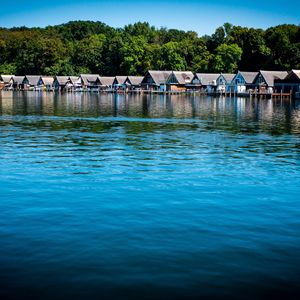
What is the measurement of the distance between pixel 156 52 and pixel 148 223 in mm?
120276

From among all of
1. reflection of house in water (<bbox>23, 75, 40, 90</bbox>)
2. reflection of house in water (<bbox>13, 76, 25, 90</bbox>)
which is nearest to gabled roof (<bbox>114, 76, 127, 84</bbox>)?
reflection of house in water (<bbox>23, 75, 40, 90</bbox>)

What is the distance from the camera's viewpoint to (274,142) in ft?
82.0

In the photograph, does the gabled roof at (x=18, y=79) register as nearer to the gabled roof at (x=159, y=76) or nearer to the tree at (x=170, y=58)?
the tree at (x=170, y=58)

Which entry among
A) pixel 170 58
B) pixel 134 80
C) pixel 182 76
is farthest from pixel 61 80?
pixel 182 76

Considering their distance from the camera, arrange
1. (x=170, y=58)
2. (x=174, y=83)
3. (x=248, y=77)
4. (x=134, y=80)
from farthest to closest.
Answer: (x=170, y=58) < (x=134, y=80) < (x=174, y=83) < (x=248, y=77)

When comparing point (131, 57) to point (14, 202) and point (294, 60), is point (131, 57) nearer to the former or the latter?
point (294, 60)

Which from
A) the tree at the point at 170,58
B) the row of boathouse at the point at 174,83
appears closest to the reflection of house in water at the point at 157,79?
the row of boathouse at the point at 174,83

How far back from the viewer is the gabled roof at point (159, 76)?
115m

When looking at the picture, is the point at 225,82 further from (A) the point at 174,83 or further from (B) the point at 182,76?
(A) the point at 174,83

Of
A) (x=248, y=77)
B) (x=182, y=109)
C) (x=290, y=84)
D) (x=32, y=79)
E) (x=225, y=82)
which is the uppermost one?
(x=32, y=79)

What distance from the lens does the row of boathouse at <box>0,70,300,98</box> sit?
93.9 meters

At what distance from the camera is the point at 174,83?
114750mm

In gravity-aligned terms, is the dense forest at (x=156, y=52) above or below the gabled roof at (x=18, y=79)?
above

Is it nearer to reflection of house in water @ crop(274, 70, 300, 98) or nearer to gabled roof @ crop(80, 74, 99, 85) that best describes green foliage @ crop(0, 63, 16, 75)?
gabled roof @ crop(80, 74, 99, 85)
